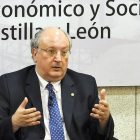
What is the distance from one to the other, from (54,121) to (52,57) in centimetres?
45

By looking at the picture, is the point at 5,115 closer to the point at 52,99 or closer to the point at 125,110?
the point at 52,99

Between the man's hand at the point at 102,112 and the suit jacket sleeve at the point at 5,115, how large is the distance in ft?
1.77

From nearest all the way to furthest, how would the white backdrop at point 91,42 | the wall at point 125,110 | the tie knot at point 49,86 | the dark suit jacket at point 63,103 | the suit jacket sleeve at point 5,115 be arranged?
the suit jacket sleeve at point 5,115 → the dark suit jacket at point 63,103 → the tie knot at point 49,86 → the white backdrop at point 91,42 → the wall at point 125,110

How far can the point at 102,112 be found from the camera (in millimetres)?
1768

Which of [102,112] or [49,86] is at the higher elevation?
[49,86]

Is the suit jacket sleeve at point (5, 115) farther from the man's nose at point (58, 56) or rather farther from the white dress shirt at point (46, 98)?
the man's nose at point (58, 56)

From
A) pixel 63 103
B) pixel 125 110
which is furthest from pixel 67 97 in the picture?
pixel 125 110

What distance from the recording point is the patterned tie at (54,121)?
6.11ft

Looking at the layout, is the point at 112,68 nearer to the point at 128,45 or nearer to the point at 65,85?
the point at 128,45

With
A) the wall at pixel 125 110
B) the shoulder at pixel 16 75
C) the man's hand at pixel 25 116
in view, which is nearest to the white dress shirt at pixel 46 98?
the shoulder at pixel 16 75

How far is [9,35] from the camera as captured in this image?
7.97 ft

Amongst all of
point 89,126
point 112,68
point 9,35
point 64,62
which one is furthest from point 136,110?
point 9,35

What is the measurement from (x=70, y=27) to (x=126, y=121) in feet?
3.68

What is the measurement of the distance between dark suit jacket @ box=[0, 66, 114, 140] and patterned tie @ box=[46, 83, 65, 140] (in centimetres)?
5
